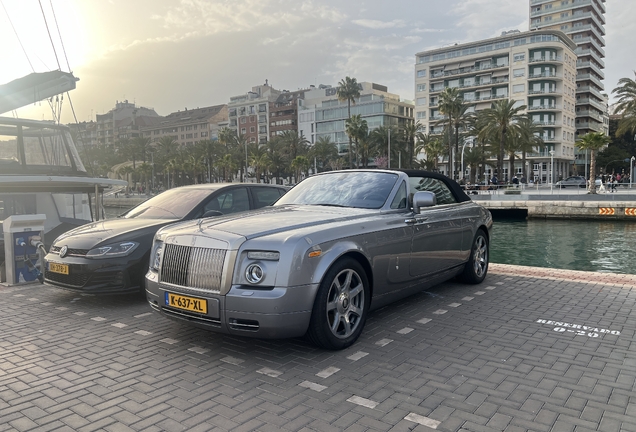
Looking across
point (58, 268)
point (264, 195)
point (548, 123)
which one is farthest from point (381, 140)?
point (58, 268)

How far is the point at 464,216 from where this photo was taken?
6.82 meters

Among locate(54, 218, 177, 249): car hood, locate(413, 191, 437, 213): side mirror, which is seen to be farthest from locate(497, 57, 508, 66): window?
locate(54, 218, 177, 249): car hood

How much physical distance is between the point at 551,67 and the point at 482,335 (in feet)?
292

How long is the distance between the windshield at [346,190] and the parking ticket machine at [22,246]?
14.5 feet

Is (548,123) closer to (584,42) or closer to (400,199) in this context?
(584,42)

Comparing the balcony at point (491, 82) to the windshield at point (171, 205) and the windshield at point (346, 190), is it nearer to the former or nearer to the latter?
the windshield at point (171, 205)

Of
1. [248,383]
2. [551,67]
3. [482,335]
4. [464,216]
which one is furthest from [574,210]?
[551,67]

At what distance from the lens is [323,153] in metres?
90.2

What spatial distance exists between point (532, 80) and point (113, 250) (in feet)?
289

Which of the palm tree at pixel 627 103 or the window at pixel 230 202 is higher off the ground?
the palm tree at pixel 627 103

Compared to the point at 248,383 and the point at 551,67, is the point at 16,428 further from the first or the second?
the point at 551,67

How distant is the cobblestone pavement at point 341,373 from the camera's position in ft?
10.4

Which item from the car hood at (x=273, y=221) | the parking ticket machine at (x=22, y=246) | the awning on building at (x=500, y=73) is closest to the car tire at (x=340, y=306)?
the car hood at (x=273, y=221)

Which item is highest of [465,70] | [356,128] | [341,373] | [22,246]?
[465,70]
